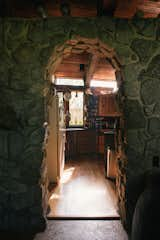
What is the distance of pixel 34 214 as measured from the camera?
2.02 m

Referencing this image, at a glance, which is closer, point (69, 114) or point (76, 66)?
point (76, 66)

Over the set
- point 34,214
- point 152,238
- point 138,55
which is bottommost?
point 34,214

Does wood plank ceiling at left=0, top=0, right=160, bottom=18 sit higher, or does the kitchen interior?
wood plank ceiling at left=0, top=0, right=160, bottom=18

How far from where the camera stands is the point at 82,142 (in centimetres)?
568

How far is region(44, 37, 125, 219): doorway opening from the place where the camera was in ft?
7.39

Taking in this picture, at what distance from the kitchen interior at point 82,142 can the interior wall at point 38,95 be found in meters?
0.45

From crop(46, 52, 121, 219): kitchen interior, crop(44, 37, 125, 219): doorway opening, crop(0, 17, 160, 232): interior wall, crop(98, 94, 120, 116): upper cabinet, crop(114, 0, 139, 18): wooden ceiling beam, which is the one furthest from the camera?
crop(98, 94, 120, 116): upper cabinet

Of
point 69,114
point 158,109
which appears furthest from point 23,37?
point 69,114

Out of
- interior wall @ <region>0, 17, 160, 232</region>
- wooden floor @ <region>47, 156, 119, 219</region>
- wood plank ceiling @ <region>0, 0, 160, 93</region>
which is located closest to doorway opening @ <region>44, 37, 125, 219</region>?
wooden floor @ <region>47, 156, 119, 219</region>

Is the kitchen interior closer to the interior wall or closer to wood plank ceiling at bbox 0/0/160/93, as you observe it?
the interior wall

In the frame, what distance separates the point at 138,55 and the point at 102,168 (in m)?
2.98

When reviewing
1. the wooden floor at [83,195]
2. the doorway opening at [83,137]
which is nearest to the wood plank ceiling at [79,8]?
the doorway opening at [83,137]

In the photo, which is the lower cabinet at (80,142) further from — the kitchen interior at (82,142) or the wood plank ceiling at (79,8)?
the wood plank ceiling at (79,8)

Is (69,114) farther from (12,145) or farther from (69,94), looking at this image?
(12,145)
